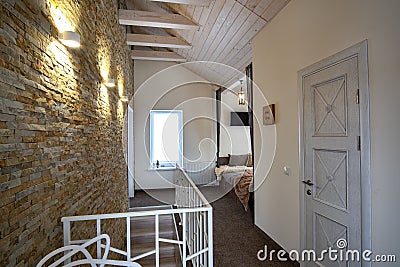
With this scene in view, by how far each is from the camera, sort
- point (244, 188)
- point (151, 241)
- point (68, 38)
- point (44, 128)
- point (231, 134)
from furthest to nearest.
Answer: point (231, 134)
point (244, 188)
point (151, 241)
point (68, 38)
point (44, 128)

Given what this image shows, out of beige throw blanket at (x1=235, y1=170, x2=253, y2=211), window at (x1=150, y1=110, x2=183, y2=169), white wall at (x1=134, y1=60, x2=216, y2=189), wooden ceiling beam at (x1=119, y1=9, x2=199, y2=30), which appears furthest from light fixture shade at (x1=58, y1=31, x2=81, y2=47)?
window at (x1=150, y1=110, x2=183, y2=169)

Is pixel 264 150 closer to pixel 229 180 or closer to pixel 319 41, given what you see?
pixel 319 41

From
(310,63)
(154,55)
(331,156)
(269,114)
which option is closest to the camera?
(331,156)

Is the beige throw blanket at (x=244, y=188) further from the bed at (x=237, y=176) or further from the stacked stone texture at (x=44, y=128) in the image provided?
the stacked stone texture at (x=44, y=128)

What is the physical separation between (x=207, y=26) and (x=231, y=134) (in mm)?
4127

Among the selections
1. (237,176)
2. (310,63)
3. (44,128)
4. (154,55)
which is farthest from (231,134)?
(44,128)

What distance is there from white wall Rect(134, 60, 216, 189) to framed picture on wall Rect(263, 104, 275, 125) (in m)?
3.80

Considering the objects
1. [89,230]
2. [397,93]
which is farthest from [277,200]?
[89,230]

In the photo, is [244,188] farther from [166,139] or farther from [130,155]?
[166,139]

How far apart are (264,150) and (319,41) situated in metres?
1.67

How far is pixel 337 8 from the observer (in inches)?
79.4

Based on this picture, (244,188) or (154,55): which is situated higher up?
(154,55)

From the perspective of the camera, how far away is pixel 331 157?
7.01 ft

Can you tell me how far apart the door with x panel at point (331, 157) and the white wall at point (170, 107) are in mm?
4725
